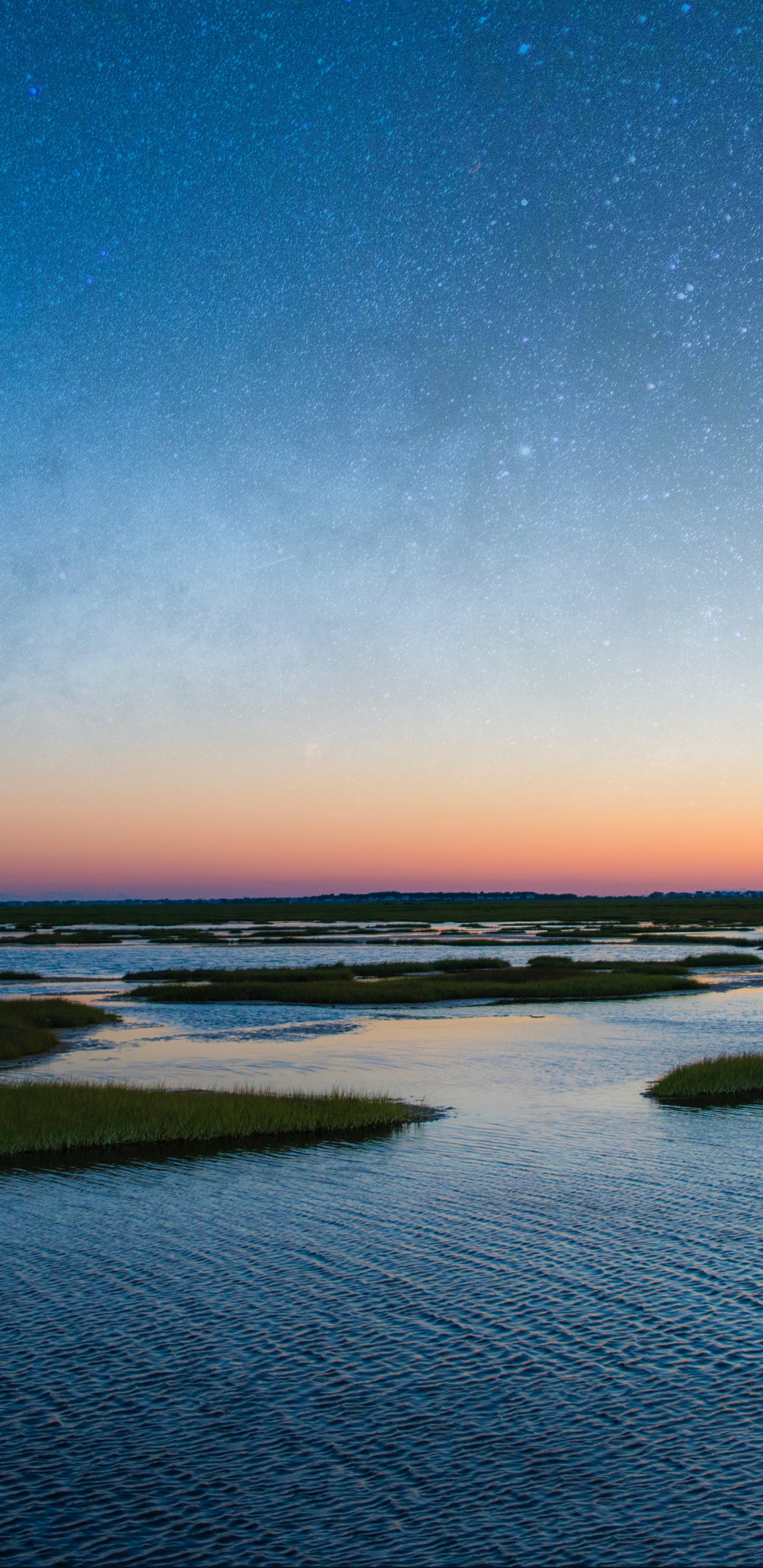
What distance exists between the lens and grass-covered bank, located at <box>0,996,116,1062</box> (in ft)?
119

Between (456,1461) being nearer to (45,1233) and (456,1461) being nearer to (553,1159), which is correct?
(45,1233)

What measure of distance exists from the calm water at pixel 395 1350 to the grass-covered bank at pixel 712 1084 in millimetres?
3033

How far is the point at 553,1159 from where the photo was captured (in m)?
19.6

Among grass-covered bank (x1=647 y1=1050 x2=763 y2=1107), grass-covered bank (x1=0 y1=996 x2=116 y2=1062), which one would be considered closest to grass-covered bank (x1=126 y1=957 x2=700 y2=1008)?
grass-covered bank (x1=0 y1=996 x2=116 y2=1062)

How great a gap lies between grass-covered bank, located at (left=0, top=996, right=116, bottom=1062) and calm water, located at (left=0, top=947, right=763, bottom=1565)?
17.0 metres

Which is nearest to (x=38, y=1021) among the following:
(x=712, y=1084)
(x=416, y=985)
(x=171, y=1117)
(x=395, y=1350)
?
(x=416, y=985)

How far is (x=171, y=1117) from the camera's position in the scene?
22953 millimetres

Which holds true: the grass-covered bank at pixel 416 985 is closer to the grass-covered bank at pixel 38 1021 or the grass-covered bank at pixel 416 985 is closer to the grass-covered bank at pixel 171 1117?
the grass-covered bank at pixel 38 1021

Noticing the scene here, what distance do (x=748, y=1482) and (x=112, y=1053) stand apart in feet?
96.3

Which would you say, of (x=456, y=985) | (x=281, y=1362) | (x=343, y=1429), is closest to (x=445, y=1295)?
(x=281, y=1362)

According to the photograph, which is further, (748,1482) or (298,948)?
(298,948)

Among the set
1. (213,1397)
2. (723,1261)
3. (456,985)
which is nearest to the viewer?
(213,1397)

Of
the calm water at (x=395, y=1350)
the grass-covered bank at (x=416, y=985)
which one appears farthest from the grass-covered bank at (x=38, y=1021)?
the calm water at (x=395, y=1350)

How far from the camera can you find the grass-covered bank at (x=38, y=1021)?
36312mm
